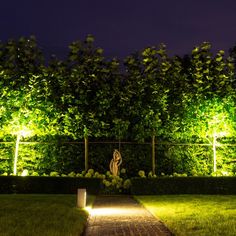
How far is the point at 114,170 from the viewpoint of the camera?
25.6 metres

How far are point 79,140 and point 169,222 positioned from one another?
14874 mm

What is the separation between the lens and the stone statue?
25.6m

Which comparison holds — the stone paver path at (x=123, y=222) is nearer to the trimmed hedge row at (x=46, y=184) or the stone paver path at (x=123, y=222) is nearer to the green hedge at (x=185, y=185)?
the trimmed hedge row at (x=46, y=184)

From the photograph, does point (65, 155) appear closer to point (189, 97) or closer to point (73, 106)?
point (73, 106)

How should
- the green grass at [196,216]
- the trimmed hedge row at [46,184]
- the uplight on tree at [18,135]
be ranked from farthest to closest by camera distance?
1. the uplight on tree at [18,135]
2. the trimmed hedge row at [46,184]
3. the green grass at [196,216]

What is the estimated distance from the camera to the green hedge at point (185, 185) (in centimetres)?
2320

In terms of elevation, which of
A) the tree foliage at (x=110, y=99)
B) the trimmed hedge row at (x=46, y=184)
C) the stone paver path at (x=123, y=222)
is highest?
the tree foliage at (x=110, y=99)

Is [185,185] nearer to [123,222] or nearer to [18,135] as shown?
[18,135]

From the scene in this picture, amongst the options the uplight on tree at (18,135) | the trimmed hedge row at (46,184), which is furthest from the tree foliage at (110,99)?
the trimmed hedge row at (46,184)

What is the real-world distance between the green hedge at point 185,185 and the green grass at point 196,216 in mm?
3716

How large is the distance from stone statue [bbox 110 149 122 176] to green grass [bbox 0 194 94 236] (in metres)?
7.55

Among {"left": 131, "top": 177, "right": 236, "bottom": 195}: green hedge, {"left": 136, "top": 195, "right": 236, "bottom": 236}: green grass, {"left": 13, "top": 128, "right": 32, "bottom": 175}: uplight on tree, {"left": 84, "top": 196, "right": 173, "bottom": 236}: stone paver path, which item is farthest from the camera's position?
{"left": 13, "top": 128, "right": 32, "bottom": 175}: uplight on tree

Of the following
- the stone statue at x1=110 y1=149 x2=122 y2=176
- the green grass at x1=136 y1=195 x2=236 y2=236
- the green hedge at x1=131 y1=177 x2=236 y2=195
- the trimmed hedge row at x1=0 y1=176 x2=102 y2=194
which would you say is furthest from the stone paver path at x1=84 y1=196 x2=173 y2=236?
the stone statue at x1=110 y1=149 x2=122 y2=176

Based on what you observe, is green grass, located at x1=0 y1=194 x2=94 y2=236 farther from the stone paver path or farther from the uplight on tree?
the uplight on tree
